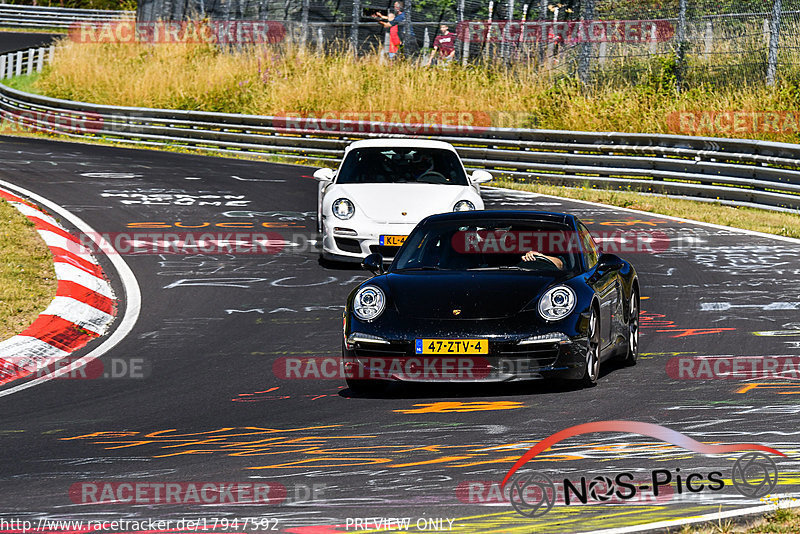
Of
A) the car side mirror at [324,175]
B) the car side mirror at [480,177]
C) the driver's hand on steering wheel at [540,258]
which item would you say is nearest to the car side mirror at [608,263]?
the driver's hand on steering wheel at [540,258]

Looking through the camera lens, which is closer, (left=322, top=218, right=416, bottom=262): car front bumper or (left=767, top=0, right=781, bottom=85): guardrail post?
(left=322, top=218, right=416, bottom=262): car front bumper

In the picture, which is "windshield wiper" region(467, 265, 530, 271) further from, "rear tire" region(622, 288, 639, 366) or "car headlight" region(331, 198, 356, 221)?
"car headlight" region(331, 198, 356, 221)

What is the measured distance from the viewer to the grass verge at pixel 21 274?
35.2 feet

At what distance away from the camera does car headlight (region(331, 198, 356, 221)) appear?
13875 mm

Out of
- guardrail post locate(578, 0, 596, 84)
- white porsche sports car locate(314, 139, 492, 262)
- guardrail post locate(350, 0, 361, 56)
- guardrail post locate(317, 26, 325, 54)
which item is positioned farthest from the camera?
guardrail post locate(317, 26, 325, 54)

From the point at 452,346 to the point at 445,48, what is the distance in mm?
22978

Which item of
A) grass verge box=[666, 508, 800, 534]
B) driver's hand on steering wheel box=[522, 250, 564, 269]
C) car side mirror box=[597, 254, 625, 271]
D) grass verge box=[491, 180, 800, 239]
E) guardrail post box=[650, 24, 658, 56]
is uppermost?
guardrail post box=[650, 24, 658, 56]

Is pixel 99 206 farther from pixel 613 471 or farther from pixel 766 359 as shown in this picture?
pixel 613 471

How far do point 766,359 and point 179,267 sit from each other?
7.38 meters

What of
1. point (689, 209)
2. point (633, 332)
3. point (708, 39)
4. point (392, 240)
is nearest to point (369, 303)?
point (633, 332)

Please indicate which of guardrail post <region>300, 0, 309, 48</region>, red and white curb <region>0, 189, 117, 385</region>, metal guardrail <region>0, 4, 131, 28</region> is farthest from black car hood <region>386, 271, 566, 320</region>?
metal guardrail <region>0, 4, 131, 28</region>

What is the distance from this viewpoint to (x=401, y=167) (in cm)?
1484

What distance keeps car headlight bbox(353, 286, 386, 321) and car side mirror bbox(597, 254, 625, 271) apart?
5.58 ft

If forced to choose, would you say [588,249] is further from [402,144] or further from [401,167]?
[402,144]
